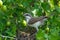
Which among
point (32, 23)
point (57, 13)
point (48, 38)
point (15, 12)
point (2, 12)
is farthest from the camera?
point (32, 23)

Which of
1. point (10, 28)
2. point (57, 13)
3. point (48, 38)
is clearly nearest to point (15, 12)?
point (10, 28)

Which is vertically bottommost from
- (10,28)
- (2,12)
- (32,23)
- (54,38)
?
(54,38)

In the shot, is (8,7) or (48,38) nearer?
(48,38)

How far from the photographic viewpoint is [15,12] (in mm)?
2709

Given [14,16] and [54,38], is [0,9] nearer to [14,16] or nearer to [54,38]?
[14,16]

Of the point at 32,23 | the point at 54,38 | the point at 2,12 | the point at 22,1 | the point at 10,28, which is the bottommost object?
the point at 54,38

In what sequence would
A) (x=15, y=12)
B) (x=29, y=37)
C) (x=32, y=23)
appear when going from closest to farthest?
(x=15, y=12) → (x=29, y=37) → (x=32, y=23)

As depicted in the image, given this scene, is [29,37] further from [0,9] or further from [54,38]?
[54,38]

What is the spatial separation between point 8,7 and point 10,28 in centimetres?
29

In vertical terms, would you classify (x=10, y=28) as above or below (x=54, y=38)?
above

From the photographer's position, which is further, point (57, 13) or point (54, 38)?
point (57, 13)

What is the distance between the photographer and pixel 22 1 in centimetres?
267

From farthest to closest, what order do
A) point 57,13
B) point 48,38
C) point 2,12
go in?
point 2,12 < point 57,13 < point 48,38

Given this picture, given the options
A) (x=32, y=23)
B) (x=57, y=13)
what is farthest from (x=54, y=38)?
(x=32, y=23)
